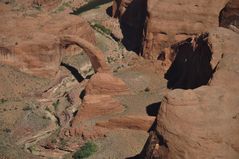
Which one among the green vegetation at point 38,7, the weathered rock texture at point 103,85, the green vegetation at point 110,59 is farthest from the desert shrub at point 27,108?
the green vegetation at point 38,7

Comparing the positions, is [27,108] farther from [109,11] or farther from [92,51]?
[109,11]

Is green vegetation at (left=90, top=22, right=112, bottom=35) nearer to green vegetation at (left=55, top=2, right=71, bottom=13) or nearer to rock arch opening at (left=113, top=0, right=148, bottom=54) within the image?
rock arch opening at (left=113, top=0, right=148, bottom=54)

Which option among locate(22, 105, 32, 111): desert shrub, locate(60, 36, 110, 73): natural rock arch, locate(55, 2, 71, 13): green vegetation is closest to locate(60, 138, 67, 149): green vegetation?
locate(22, 105, 32, 111): desert shrub

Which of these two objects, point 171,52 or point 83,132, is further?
point 171,52

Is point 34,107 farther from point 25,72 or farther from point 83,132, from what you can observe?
point 83,132

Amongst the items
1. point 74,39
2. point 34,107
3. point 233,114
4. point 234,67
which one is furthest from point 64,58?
point 233,114
